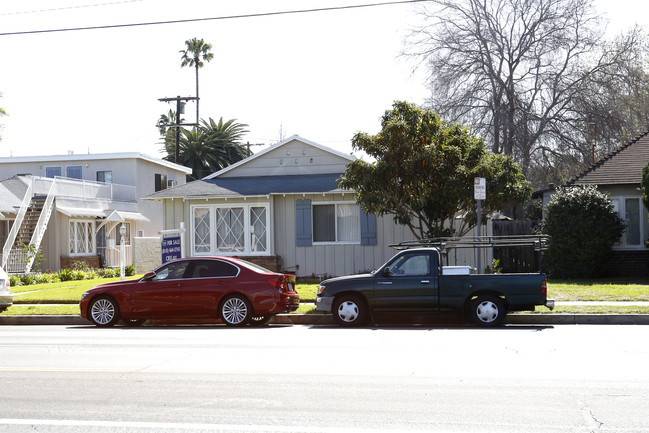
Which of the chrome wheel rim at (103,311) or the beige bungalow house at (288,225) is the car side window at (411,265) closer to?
the chrome wheel rim at (103,311)

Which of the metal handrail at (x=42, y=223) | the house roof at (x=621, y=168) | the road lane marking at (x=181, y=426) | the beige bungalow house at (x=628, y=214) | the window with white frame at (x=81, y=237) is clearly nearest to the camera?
the road lane marking at (x=181, y=426)

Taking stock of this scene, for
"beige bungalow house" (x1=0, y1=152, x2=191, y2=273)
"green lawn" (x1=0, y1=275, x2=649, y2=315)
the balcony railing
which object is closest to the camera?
"green lawn" (x1=0, y1=275, x2=649, y2=315)

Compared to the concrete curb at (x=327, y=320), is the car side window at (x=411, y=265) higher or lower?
higher

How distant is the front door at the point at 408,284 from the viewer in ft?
47.8

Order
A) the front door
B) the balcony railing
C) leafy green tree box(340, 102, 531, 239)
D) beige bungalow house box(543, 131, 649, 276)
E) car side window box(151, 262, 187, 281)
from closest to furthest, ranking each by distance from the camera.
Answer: the front door
car side window box(151, 262, 187, 281)
leafy green tree box(340, 102, 531, 239)
beige bungalow house box(543, 131, 649, 276)
the balcony railing

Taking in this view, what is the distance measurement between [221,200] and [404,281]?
472 inches

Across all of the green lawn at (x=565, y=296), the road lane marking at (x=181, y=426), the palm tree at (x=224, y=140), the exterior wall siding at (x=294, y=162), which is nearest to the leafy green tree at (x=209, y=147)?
the palm tree at (x=224, y=140)

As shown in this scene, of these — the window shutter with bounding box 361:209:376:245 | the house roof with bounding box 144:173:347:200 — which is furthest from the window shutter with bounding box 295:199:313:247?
the window shutter with bounding box 361:209:376:245

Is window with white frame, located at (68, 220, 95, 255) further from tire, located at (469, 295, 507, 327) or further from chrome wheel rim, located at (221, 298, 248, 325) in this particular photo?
tire, located at (469, 295, 507, 327)

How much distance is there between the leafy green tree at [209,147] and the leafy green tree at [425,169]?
1442 inches

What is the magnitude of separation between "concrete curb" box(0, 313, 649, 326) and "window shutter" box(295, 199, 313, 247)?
8583 mm

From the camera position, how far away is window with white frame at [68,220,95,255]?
1367 inches

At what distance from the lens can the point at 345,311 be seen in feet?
49.2

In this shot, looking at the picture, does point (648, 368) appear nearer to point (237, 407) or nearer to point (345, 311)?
point (237, 407)
